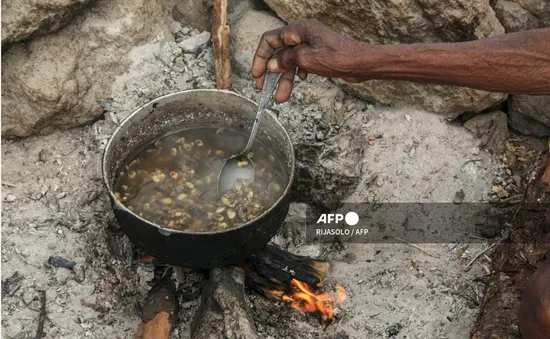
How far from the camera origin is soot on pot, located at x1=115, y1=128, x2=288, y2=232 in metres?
3.56

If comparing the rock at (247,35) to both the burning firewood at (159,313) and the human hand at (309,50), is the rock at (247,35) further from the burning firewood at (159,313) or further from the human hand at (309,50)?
the burning firewood at (159,313)

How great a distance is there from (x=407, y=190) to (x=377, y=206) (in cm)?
21

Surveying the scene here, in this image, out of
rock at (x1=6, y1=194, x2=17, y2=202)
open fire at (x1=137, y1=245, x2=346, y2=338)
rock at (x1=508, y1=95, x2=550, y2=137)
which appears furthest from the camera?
rock at (x1=508, y1=95, x2=550, y2=137)

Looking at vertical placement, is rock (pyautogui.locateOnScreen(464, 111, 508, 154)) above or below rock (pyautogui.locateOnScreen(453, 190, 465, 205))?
above

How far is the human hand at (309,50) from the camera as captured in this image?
3.05 m

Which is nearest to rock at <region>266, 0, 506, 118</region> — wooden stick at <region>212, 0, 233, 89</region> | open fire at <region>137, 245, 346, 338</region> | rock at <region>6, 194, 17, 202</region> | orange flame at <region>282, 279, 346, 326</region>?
wooden stick at <region>212, 0, 233, 89</region>

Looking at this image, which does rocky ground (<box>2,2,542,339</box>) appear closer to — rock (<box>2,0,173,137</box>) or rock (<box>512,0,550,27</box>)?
rock (<box>2,0,173,137</box>)

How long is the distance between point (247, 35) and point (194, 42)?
13.9 inches

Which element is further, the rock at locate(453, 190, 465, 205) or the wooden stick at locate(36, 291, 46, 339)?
the rock at locate(453, 190, 465, 205)

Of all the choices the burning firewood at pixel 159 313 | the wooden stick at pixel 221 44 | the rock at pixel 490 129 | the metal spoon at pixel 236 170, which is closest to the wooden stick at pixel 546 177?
the rock at pixel 490 129

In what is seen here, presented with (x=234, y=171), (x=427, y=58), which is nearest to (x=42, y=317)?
(x=234, y=171)

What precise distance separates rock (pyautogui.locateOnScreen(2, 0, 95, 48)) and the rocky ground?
557mm

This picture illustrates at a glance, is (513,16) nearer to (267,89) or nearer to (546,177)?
(546,177)

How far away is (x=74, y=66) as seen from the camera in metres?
4.10
